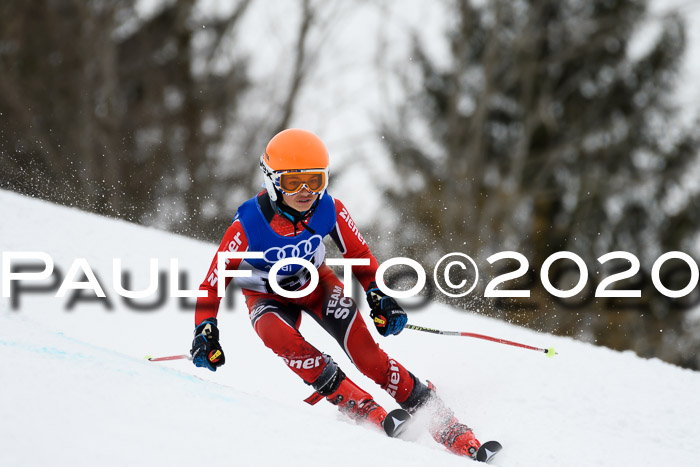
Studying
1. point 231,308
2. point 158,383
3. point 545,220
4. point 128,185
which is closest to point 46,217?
point 231,308

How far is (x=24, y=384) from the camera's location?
2.45m

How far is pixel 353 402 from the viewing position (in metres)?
3.62

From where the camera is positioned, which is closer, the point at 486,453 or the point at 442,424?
the point at 486,453

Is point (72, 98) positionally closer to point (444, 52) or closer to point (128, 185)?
point (128, 185)

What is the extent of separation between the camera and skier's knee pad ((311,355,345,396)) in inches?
142

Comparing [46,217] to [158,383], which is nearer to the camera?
[158,383]

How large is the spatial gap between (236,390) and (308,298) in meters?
0.71

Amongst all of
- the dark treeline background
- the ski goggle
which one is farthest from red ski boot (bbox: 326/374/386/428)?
the dark treeline background

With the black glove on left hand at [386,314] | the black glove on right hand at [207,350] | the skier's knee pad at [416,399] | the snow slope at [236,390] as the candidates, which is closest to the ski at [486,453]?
the snow slope at [236,390]

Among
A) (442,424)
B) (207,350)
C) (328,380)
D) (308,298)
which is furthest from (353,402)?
(207,350)

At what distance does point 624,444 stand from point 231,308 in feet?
10.6

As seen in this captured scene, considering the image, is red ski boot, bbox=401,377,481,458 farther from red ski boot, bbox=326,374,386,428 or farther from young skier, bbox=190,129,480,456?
red ski boot, bbox=326,374,386,428

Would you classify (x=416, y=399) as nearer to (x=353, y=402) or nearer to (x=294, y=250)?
(x=353, y=402)

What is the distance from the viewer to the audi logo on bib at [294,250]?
3.65 m
